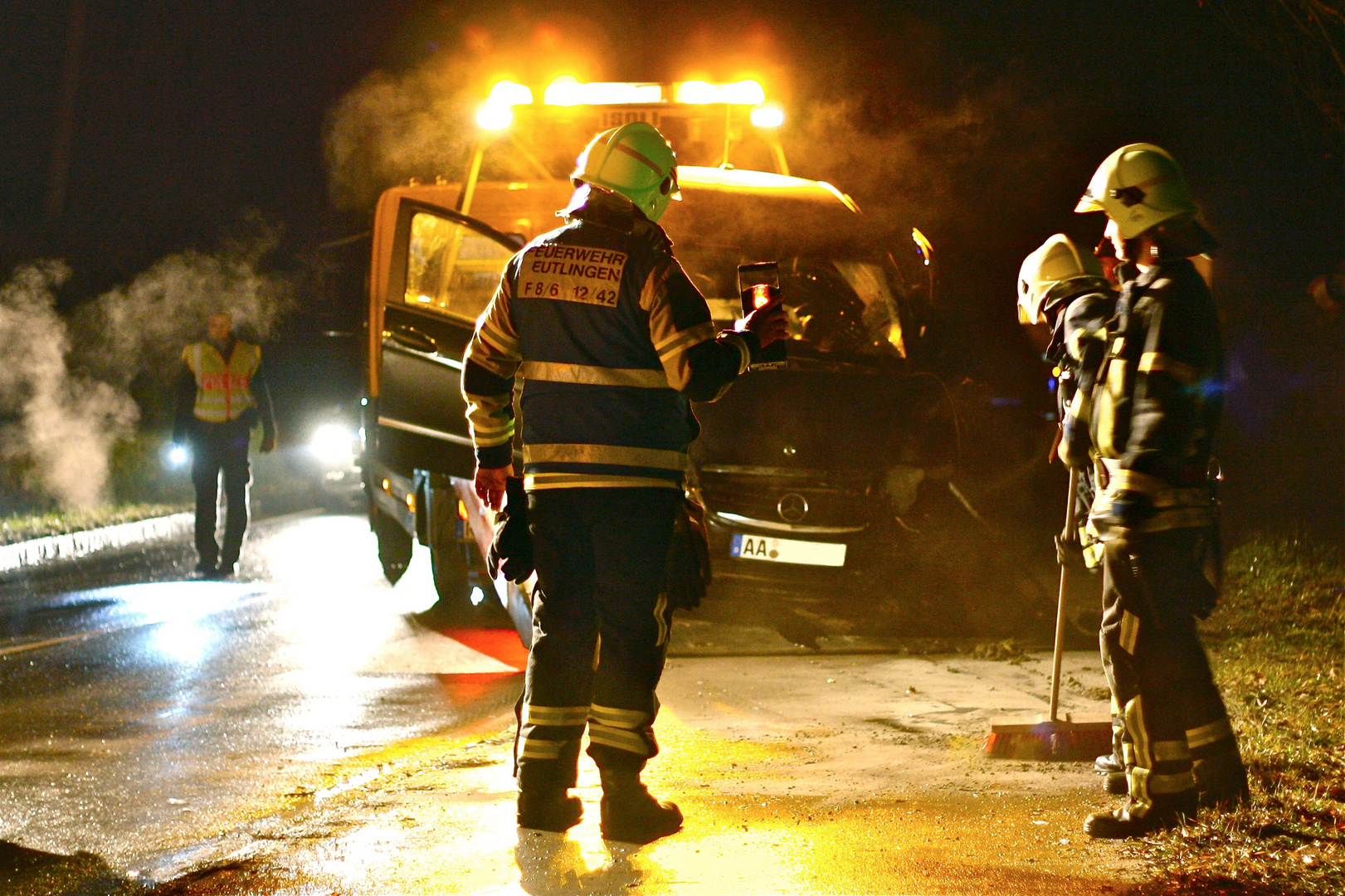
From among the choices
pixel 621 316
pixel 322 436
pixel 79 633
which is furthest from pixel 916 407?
pixel 322 436

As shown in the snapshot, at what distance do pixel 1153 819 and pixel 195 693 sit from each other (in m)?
4.37

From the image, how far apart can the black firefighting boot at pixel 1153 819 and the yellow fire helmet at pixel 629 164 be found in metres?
2.13

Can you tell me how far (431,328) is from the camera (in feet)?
24.5

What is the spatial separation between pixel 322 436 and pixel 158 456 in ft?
7.47

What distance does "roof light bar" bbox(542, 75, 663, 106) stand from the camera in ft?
30.4

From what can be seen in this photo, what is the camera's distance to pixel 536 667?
3.98 m

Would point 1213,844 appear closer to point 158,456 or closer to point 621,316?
point 621,316

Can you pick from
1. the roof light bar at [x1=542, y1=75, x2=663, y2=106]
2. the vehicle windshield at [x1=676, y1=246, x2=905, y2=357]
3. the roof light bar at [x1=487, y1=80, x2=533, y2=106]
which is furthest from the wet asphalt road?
the roof light bar at [x1=542, y1=75, x2=663, y2=106]

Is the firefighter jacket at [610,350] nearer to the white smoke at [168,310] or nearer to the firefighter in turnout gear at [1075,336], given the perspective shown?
the firefighter in turnout gear at [1075,336]

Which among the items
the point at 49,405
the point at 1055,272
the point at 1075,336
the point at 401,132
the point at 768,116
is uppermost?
the point at 401,132

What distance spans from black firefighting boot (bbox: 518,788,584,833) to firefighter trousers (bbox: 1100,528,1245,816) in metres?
1.54

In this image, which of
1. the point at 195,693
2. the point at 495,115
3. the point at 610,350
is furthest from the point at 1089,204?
the point at 495,115

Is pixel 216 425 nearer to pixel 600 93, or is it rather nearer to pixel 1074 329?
pixel 600 93

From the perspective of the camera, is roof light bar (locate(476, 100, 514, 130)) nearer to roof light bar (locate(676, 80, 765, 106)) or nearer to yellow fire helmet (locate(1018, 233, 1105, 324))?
roof light bar (locate(676, 80, 765, 106))
